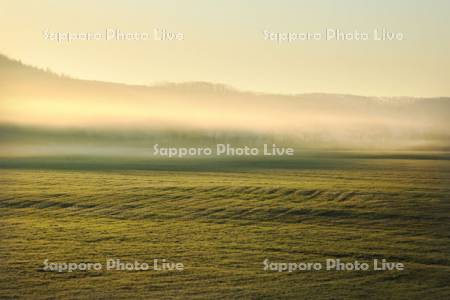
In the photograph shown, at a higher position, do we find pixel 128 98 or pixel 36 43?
pixel 36 43

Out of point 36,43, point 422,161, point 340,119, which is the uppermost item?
point 36,43

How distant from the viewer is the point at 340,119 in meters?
8.05

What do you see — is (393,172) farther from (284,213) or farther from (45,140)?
(45,140)

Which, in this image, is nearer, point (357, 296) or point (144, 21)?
point (357, 296)

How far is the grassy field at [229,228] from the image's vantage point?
721 centimetres

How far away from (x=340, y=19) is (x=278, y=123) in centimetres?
133

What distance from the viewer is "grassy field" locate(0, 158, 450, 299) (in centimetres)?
721

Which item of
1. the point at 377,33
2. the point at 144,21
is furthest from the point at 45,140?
the point at 377,33

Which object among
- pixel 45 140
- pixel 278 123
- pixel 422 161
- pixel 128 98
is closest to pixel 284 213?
pixel 278 123

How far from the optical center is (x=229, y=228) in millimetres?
8008

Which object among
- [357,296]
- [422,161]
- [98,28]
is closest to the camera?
[357,296]

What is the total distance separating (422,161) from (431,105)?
0.67 m

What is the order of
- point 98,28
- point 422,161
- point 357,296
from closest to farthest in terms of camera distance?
point 357,296 → point 98,28 → point 422,161

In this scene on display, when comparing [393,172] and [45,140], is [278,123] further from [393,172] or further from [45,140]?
[45,140]
